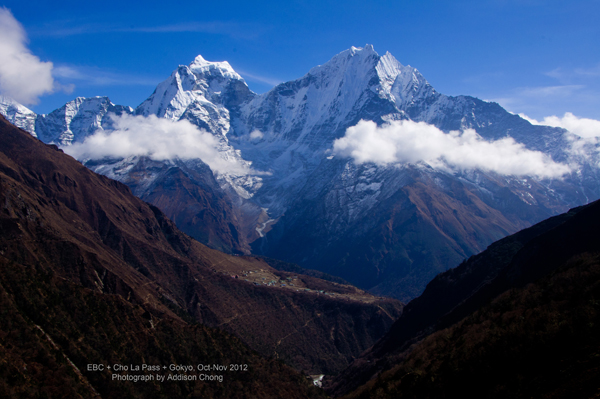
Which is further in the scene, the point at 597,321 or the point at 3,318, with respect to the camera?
the point at 3,318

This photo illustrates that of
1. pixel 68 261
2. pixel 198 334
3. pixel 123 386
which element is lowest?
pixel 123 386

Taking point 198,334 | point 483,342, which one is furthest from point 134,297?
point 483,342

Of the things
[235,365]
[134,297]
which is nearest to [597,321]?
[235,365]

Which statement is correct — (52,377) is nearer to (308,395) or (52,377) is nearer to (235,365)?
(235,365)

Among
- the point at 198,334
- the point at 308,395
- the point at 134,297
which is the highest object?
the point at 134,297

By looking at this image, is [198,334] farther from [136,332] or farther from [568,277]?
[568,277]

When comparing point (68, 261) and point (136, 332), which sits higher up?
point (68, 261)

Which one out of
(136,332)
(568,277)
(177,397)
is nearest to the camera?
(568,277)

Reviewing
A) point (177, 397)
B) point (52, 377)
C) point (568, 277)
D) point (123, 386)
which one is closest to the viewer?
point (568, 277)

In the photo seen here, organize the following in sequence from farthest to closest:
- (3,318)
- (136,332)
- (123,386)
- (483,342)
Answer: (136,332) < (123,386) < (3,318) < (483,342)
